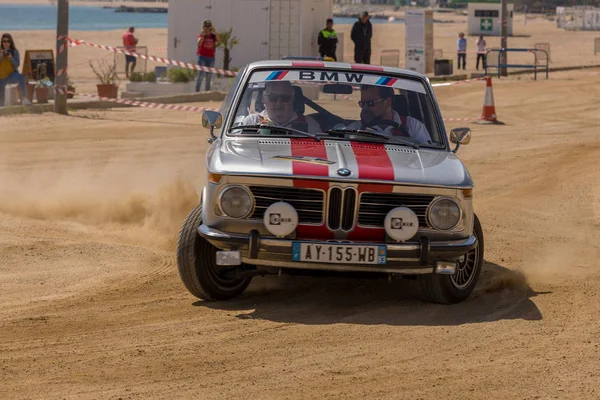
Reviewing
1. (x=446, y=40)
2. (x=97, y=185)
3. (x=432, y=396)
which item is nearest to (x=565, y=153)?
(x=97, y=185)

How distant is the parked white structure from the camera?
266 ft

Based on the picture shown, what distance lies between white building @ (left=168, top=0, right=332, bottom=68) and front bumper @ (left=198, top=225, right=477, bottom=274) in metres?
23.4

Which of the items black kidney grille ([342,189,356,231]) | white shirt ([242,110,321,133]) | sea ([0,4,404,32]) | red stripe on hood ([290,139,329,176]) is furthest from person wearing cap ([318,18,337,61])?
sea ([0,4,404,32])

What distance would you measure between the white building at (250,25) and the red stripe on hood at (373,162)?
22.7 metres

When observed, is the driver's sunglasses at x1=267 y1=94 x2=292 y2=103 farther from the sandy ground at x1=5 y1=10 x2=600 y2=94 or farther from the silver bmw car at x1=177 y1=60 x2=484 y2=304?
the sandy ground at x1=5 y1=10 x2=600 y2=94

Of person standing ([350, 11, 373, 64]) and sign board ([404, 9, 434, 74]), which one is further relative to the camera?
sign board ([404, 9, 434, 74])

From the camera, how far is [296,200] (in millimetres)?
7199

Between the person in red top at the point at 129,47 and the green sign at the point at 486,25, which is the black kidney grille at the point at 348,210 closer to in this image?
the person in red top at the point at 129,47

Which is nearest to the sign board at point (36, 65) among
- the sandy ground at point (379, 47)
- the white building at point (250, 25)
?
the sandy ground at point (379, 47)

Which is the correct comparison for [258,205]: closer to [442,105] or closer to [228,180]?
[228,180]

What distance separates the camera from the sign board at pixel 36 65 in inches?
956

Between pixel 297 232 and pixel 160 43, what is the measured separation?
6441 cm

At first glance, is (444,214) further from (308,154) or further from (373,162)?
(308,154)

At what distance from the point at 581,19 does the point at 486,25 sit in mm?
18611
